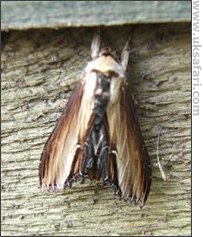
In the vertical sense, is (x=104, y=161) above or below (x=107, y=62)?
below

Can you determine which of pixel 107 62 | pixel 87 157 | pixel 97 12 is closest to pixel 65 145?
pixel 87 157

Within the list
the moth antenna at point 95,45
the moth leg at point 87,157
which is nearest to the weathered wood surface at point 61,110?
the moth antenna at point 95,45

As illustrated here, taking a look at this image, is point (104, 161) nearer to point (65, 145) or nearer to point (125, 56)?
point (65, 145)

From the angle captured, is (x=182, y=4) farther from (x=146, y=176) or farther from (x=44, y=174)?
(x=44, y=174)

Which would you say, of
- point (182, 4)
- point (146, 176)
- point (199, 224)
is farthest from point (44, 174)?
point (182, 4)

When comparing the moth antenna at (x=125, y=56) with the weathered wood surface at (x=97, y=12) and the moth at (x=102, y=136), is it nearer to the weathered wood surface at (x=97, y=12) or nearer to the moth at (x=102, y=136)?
the moth at (x=102, y=136)
